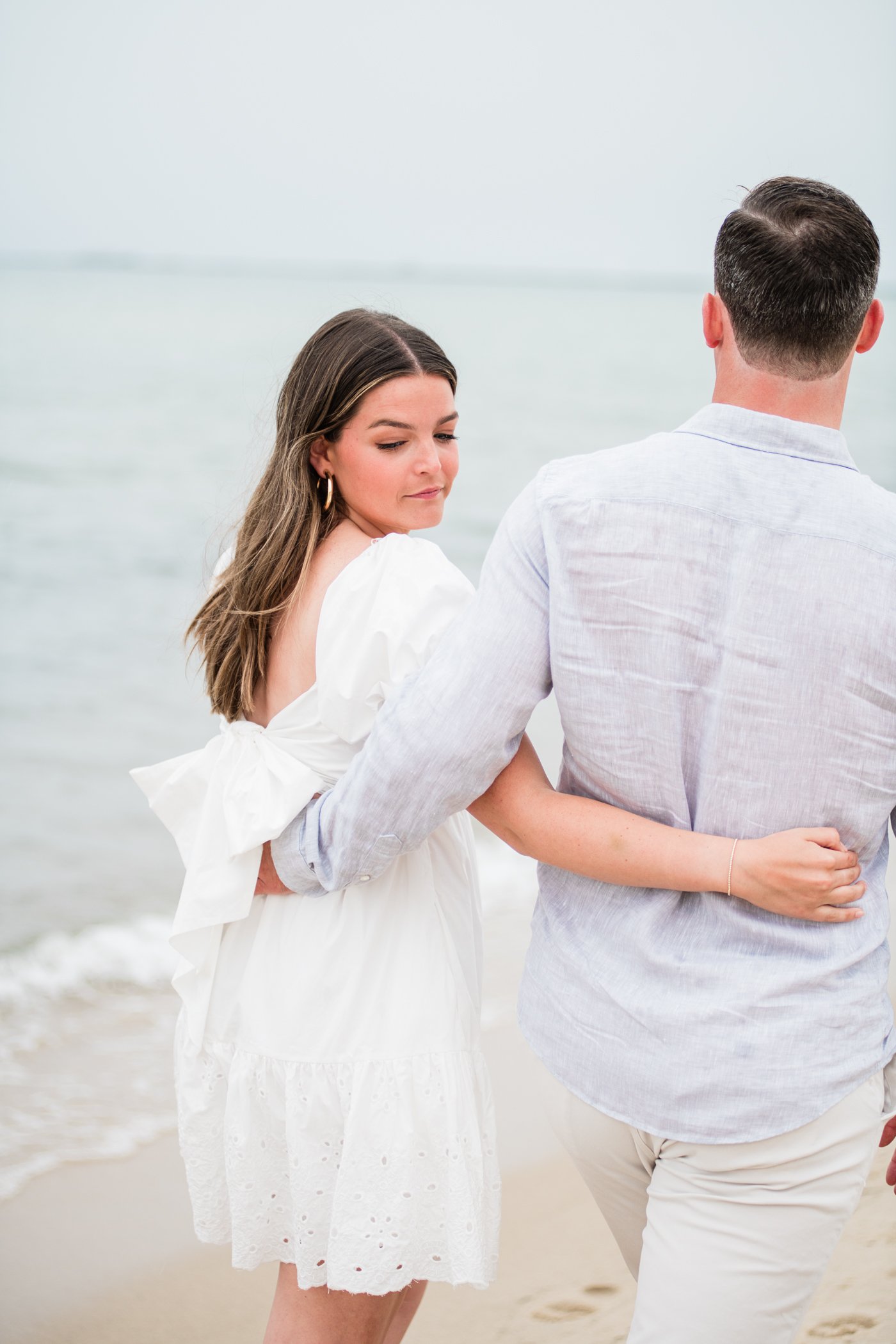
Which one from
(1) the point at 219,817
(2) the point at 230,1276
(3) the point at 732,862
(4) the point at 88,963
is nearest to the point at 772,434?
(3) the point at 732,862

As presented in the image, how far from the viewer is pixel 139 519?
35.2 feet

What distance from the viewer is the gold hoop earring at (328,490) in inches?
63.8

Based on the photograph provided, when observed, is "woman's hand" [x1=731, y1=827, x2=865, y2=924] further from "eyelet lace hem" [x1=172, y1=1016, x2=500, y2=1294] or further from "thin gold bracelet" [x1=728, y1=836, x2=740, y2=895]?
"eyelet lace hem" [x1=172, y1=1016, x2=500, y2=1294]

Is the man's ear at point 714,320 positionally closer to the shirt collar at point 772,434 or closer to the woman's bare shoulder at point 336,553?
the shirt collar at point 772,434

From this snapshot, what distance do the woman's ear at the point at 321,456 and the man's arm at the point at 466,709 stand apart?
0.47 meters

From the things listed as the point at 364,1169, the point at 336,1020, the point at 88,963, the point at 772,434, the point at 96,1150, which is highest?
the point at 772,434

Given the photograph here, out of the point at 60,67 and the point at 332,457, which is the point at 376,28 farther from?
the point at 332,457

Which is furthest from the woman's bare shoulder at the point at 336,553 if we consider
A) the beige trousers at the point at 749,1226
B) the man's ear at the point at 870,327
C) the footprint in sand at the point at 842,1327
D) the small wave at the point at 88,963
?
the small wave at the point at 88,963

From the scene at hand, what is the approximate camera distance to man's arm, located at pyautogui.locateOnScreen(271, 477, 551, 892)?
1182 millimetres

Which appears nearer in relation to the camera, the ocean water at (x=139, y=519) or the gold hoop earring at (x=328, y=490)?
the gold hoop earring at (x=328, y=490)

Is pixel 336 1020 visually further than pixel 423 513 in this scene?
No

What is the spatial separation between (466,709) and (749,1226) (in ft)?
1.91

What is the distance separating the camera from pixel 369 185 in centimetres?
1920

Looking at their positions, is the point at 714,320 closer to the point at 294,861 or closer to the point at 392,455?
the point at 392,455
